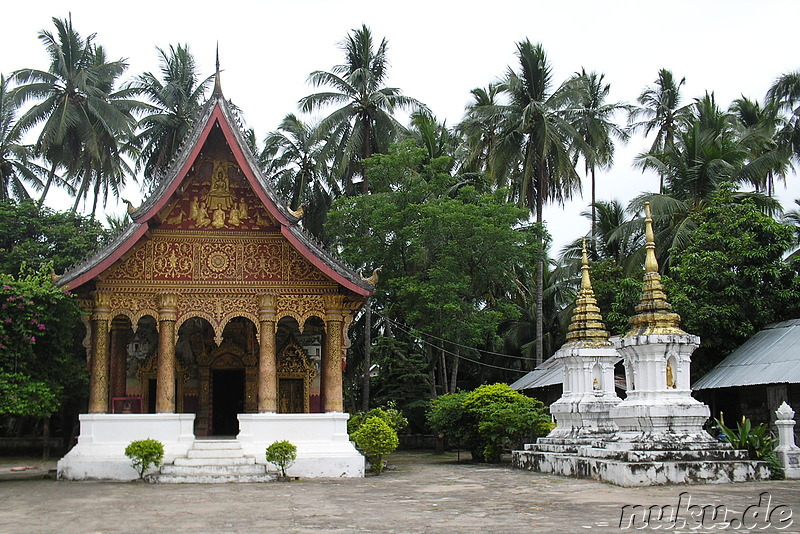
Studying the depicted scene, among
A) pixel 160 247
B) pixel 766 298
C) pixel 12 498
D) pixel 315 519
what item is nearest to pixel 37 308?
pixel 160 247

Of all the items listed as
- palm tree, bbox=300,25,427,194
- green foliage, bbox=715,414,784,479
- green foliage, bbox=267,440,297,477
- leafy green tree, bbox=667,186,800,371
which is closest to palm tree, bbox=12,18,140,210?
palm tree, bbox=300,25,427,194

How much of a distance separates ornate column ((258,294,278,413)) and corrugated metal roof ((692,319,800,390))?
1039 cm

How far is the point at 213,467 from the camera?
1500 cm

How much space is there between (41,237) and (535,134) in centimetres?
1764

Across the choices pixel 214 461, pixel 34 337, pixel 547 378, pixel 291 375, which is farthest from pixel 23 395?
pixel 547 378

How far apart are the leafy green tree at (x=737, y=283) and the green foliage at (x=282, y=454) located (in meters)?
11.5

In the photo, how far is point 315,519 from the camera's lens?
9422mm

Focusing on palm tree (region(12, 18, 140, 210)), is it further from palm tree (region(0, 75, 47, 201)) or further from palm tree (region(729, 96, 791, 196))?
palm tree (region(729, 96, 791, 196))

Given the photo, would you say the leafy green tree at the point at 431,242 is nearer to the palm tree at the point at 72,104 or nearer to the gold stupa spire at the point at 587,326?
the gold stupa spire at the point at 587,326

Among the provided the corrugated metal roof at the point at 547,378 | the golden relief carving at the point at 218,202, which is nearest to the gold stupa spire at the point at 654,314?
the golden relief carving at the point at 218,202

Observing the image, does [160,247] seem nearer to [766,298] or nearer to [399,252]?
[399,252]

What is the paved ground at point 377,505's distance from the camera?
8.77 m

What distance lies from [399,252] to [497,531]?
58.7ft

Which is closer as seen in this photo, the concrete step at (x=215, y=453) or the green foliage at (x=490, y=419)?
the concrete step at (x=215, y=453)
